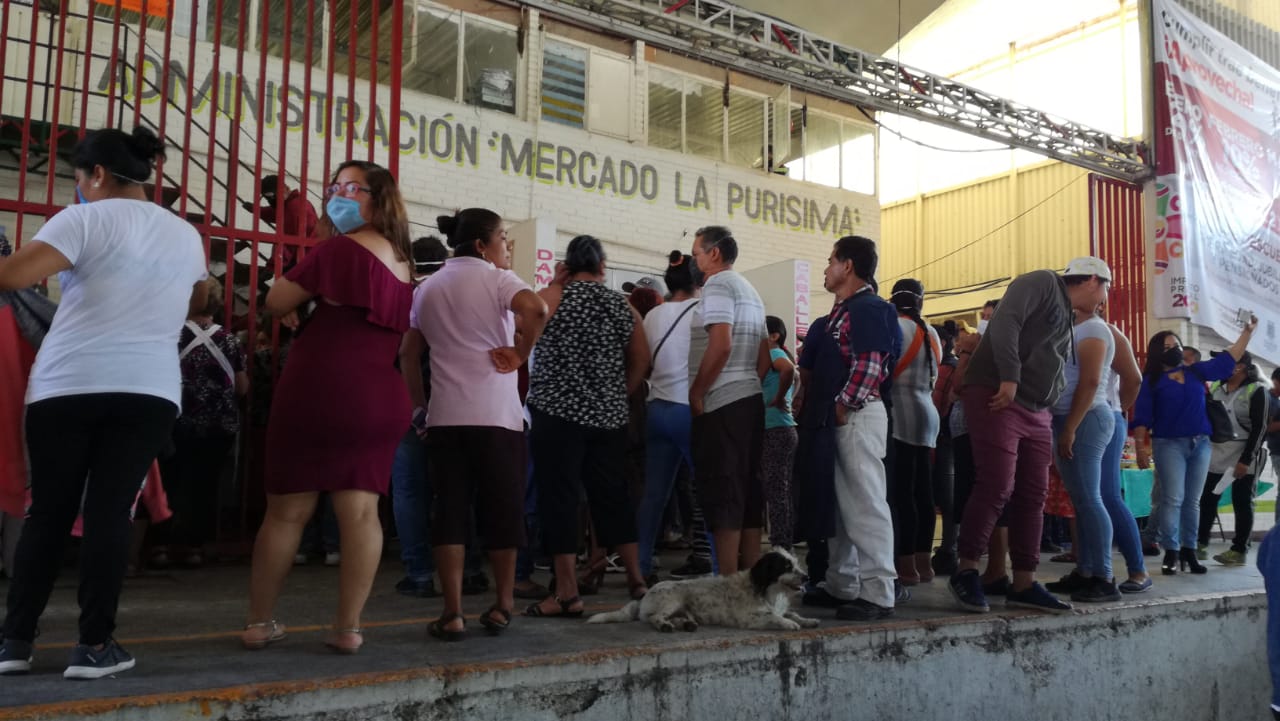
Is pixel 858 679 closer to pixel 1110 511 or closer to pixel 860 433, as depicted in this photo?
pixel 860 433

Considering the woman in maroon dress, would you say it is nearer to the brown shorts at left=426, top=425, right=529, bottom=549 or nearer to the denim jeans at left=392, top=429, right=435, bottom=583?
the brown shorts at left=426, top=425, right=529, bottom=549

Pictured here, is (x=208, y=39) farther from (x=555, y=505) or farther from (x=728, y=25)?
(x=555, y=505)

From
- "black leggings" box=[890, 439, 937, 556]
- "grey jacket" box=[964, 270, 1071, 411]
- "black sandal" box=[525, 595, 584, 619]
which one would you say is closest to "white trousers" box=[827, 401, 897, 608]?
"grey jacket" box=[964, 270, 1071, 411]

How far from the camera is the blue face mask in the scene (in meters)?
2.68

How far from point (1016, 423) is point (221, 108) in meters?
7.94

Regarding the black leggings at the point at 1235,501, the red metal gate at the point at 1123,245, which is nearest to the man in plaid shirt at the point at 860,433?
the black leggings at the point at 1235,501

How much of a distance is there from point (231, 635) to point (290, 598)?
2.98ft

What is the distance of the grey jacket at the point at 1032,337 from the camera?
371cm

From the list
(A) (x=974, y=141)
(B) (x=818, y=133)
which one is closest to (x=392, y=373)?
(B) (x=818, y=133)

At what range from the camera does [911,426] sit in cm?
431

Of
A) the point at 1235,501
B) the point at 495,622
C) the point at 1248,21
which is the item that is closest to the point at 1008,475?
the point at 495,622

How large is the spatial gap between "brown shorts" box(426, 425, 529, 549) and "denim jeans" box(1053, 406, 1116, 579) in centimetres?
261

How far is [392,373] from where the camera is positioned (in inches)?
106

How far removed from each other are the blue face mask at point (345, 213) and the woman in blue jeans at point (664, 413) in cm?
152
